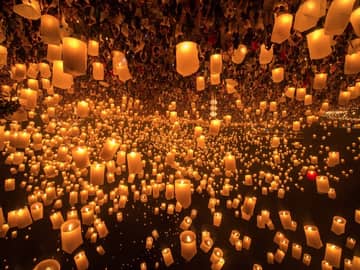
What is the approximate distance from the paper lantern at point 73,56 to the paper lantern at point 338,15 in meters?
1.39

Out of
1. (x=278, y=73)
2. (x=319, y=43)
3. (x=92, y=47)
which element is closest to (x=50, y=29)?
(x=92, y=47)

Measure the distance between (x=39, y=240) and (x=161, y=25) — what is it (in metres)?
5.75

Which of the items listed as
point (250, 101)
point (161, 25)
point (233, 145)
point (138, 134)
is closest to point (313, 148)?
point (233, 145)

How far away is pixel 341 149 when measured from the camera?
9586 mm

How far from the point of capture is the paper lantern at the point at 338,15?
1102 millimetres

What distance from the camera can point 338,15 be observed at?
3.70 feet

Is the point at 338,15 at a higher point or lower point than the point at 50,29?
lower

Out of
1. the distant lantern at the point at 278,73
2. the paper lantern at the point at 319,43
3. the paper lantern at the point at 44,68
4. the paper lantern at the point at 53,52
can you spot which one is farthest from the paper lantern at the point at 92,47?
the distant lantern at the point at 278,73

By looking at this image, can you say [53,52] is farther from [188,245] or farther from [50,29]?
[188,245]

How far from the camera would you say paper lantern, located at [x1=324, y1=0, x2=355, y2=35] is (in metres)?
1.10

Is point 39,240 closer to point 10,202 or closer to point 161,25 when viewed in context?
point 10,202

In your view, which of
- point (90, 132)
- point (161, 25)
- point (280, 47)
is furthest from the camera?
point (90, 132)

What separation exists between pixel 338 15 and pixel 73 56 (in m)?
1.47

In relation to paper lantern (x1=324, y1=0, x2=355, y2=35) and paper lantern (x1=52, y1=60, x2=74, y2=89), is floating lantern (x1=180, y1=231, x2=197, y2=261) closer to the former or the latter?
paper lantern (x1=52, y1=60, x2=74, y2=89)
